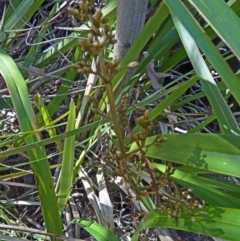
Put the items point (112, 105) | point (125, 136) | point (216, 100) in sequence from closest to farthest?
point (112, 105) → point (216, 100) → point (125, 136)

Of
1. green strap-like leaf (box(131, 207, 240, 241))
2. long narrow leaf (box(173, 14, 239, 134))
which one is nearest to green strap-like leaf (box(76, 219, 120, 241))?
green strap-like leaf (box(131, 207, 240, 241))

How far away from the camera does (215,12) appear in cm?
49

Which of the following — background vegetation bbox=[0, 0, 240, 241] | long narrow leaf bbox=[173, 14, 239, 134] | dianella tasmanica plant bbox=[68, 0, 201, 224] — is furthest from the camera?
long narrow leaf bbox=[173, 14, 239, 134]

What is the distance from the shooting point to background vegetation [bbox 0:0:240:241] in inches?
23.4

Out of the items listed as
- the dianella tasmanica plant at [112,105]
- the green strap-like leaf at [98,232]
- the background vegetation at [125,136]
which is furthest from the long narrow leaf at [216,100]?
the green strap-like leaf at [98,232]

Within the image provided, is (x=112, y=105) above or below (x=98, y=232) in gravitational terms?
above

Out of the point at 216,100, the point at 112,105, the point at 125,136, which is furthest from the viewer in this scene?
the point at 125,136

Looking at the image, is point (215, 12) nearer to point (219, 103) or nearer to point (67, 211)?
point (219, 103)

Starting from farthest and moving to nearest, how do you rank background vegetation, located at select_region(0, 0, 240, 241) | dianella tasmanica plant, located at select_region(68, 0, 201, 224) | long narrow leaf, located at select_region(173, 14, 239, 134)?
long narrow leaf, located at select_region(173, 14, 239, 134) → background vegetation, located at select_region(0, 0, 240, 241) → dianella tasmanica plant, located at select_region(68, 0, 201, 224)

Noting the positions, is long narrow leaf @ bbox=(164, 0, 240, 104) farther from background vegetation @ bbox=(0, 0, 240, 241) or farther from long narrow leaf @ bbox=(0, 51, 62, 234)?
long narrow leaf @ bbox=(0, 51, 62, 234)

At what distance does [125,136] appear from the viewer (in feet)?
2.95

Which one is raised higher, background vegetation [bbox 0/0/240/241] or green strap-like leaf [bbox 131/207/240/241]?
background vegetation [bbox 0/0/240/241]

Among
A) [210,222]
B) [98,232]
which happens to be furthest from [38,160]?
[210,222]

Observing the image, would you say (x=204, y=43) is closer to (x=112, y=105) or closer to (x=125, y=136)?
(x=112, y=105)
